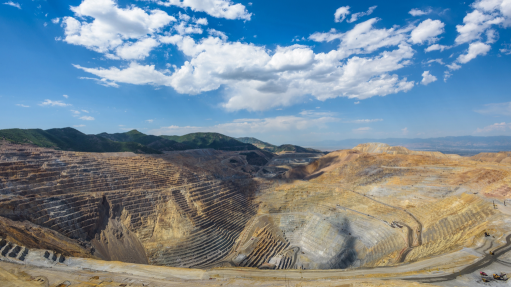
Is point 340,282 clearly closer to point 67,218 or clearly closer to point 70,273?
point 70,273

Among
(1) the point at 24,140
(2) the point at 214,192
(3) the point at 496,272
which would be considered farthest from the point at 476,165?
(1) the point at 24,140

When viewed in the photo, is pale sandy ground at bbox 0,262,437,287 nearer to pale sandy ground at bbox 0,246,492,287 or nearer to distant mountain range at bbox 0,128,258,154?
pale sandy ground at bbox 0,246,492,287

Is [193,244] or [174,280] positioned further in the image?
[193,244]

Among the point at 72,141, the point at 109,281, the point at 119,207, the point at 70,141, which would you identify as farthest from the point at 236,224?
the point at 72,141

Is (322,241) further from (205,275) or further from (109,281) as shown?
(109,281)

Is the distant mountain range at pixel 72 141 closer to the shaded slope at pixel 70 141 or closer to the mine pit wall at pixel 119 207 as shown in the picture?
the shaded slope at pixel 70 141

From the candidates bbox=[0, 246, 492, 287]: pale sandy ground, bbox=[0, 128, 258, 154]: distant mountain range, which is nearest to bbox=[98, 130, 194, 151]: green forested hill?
bbox=[0, 128, 258, 154]: distant mountain range
